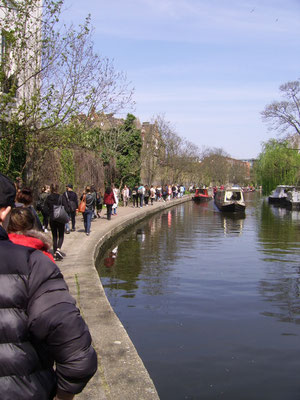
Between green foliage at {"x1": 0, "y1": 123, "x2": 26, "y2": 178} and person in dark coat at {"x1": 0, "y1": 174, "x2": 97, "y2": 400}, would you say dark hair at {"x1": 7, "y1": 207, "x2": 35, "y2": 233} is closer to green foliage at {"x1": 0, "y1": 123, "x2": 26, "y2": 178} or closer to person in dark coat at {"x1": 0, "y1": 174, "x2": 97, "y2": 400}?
person in dark coat at {"x1": 0, "y1": 174, "x2": 97, "y2": 400}

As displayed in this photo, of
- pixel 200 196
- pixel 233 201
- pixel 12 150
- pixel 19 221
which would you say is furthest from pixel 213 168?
pixel 19 221

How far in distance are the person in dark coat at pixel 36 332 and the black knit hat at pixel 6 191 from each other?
325 millimetres

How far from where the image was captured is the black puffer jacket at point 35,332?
1912 mm

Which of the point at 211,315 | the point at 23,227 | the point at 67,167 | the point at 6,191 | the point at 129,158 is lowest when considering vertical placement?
the point at 211,315

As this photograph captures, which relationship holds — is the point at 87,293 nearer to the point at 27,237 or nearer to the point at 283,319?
the point at 283,319

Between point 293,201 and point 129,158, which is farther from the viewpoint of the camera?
point 293,201

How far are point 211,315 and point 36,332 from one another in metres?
6.24

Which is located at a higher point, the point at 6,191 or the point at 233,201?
the point at 6,191

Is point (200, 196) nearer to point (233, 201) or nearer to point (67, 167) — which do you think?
point (233, 201)

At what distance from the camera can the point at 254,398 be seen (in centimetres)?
508

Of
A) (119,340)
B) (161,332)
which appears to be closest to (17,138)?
(161,332)

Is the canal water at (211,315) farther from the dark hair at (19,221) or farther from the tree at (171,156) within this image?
the tree at (171,156)

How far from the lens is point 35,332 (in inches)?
77.0

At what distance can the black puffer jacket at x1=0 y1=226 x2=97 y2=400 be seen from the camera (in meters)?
1.91
